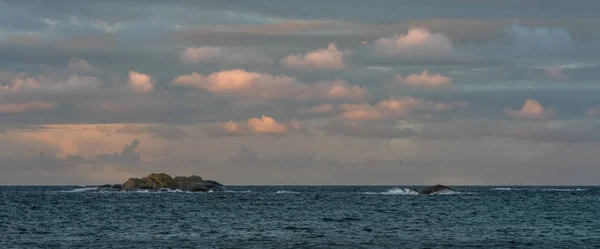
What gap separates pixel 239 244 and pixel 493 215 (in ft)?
152

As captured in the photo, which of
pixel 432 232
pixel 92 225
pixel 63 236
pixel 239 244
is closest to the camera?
pixel 239 244

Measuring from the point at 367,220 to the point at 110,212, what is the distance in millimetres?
34563

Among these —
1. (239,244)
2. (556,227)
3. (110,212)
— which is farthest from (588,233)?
(110,212)

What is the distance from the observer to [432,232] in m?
76.4

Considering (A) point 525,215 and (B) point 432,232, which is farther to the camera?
(A) point 525,215

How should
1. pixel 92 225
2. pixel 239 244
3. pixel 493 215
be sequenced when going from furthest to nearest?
pixel 493 215
pixel 92 225
pixel 239 244

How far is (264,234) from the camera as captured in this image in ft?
241

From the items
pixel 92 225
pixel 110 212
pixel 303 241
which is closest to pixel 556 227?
pixel 303 241

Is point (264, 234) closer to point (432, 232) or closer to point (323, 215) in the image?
point (432, 232)

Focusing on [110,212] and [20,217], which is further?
[110,212]

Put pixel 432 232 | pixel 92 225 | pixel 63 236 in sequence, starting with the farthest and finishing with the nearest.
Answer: pixel 92 225 → pixel 432 232 → pixel 63 236

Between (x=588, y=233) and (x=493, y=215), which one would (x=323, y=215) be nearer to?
(x=493, y=215)

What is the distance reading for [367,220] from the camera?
300ft

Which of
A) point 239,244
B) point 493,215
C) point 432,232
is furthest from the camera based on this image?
point 493,215
